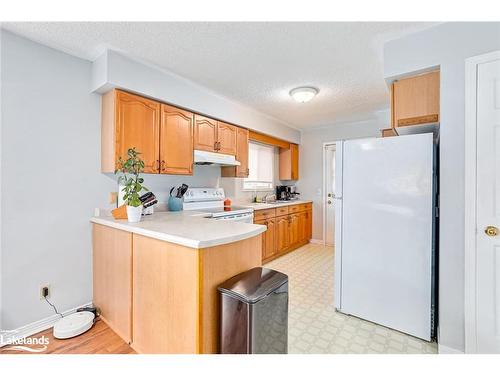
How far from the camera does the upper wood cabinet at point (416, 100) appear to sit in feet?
6.03

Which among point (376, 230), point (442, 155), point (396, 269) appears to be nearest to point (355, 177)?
point (376, 230)

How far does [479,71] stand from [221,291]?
2190 millimetres

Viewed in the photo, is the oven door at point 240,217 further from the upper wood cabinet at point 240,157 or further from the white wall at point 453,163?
the white wall at point 453,163

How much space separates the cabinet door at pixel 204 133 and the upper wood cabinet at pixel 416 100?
208 cm

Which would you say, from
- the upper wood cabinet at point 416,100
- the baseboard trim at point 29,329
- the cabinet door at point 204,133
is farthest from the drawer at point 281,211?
the baseboard trim at point 29,329

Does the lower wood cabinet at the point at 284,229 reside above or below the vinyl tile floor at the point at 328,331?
above

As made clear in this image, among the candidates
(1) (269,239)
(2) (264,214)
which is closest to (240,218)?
(2) (264,214)

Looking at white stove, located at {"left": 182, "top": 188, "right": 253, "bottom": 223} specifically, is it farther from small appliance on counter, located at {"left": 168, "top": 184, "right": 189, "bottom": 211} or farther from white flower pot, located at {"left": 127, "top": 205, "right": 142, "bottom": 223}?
white flower pot, located at {"left": 127, "top": 205, "right": 142, "bottom": 223}

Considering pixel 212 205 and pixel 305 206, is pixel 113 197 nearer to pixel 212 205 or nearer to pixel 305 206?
pixel 212 205

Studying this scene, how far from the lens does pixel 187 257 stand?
4.40 feet

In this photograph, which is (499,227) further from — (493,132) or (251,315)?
(251,315)

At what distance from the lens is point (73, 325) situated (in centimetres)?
190

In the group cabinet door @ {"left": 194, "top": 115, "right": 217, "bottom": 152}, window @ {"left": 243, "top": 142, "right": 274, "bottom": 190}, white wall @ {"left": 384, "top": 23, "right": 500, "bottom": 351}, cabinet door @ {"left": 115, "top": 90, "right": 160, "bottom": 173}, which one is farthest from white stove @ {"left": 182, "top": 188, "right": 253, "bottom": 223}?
white wall @ {"left": 384, "top": 23, "right": 500, "bottom": 351}

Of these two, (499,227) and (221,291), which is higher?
(499,227)
